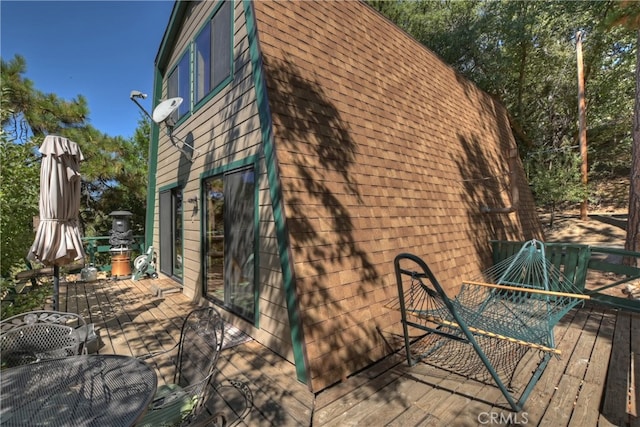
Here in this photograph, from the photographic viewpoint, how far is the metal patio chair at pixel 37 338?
2062 millimetres

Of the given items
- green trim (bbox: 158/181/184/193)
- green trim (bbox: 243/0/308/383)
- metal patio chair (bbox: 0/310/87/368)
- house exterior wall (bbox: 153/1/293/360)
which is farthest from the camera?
green trim (bbox: 158/181/184/193)

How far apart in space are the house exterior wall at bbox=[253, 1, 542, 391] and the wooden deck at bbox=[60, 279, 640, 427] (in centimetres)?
28

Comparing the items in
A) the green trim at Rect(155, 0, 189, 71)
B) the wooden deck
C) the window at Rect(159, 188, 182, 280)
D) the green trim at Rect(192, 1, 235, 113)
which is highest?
the green trim at Rect(155, 0, 189, 71)

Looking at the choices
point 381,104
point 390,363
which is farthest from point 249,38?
point 390,363

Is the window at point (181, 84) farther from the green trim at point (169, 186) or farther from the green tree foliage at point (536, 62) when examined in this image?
the green tree foliage at point (536, 62)

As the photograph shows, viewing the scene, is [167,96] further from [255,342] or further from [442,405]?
[442,405]

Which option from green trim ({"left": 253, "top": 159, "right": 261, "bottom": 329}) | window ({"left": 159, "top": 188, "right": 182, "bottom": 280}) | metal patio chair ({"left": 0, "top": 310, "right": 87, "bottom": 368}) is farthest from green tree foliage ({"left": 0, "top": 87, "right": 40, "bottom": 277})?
green trim ({"left": 253, "top": 159, "right": 261, "bottom": 329})

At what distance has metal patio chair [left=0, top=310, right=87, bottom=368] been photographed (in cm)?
206

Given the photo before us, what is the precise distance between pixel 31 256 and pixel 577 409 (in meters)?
5.00

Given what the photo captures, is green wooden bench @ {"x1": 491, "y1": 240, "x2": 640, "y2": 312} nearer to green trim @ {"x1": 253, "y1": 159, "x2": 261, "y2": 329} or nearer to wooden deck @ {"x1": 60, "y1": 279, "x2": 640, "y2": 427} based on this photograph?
wooden deck @ {"x1": 60, "y1": 279, "x2": 640, "y2": 427}

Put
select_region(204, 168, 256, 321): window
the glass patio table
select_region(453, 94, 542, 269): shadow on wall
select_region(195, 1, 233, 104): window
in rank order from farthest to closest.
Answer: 1. select_region(453, 94, 542, 269): shadow on wall
2. select_region(195, 1, 233, 104): window
3. select_region(204, 168, 256, 321): window
4. the glass patio table

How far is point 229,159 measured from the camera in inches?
154

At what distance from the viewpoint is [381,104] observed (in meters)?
4.38

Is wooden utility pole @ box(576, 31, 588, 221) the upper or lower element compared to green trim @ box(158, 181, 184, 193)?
upper
